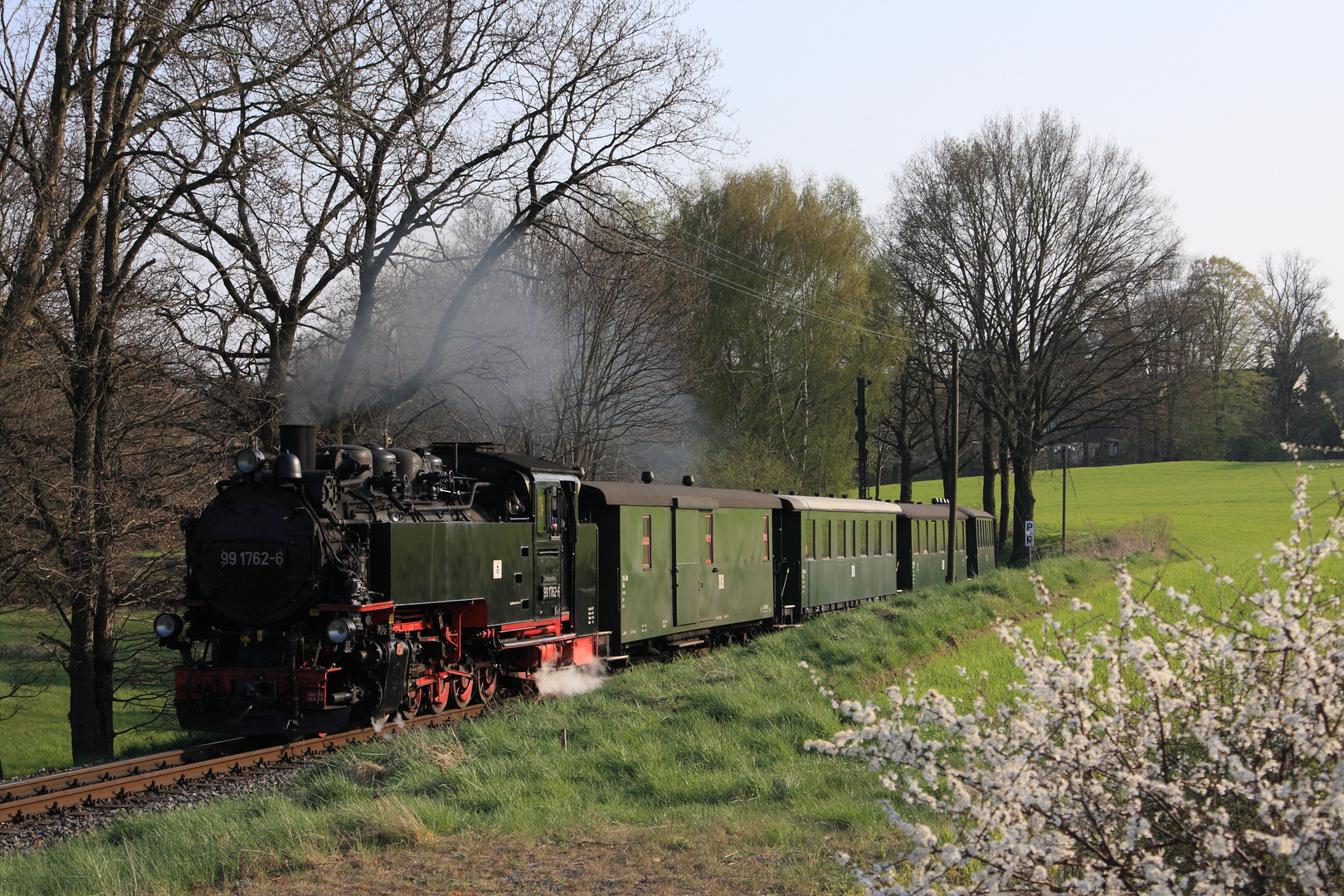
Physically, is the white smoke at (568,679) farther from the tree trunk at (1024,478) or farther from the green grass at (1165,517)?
the tree trunk at (1024,478)

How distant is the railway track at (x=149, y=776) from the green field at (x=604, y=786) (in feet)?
2.83

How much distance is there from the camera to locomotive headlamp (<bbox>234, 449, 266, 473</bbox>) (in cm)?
900

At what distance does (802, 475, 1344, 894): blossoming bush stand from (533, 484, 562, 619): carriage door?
810cm

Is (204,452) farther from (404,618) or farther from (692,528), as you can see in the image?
(692,528)

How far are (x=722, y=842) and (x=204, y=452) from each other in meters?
9.94

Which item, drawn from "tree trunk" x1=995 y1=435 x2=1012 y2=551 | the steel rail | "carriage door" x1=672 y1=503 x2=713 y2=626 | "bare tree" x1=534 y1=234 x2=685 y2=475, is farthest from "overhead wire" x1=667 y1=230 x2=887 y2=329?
the steel rail

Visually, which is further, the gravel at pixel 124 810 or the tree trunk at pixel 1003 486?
the tree trunk at pixel 1003 486

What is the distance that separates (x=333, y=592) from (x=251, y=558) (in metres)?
0.79

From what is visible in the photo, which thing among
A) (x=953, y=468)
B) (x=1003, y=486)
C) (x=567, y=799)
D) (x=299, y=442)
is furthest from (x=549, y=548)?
(x=1003, y=486)

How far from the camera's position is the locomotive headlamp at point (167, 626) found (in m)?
9.21

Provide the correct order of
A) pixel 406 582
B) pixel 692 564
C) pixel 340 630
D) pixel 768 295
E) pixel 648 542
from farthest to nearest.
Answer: pixel 768 295 → pixel 692 564 → pixel 648 542 → pixel 406 582 → pixel 340 630

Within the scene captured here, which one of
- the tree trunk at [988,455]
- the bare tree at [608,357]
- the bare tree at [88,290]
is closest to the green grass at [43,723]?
the bare tree at [88,290]

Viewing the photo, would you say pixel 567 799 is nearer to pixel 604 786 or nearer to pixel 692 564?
pixel 604 786

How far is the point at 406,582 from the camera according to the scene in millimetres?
9148
